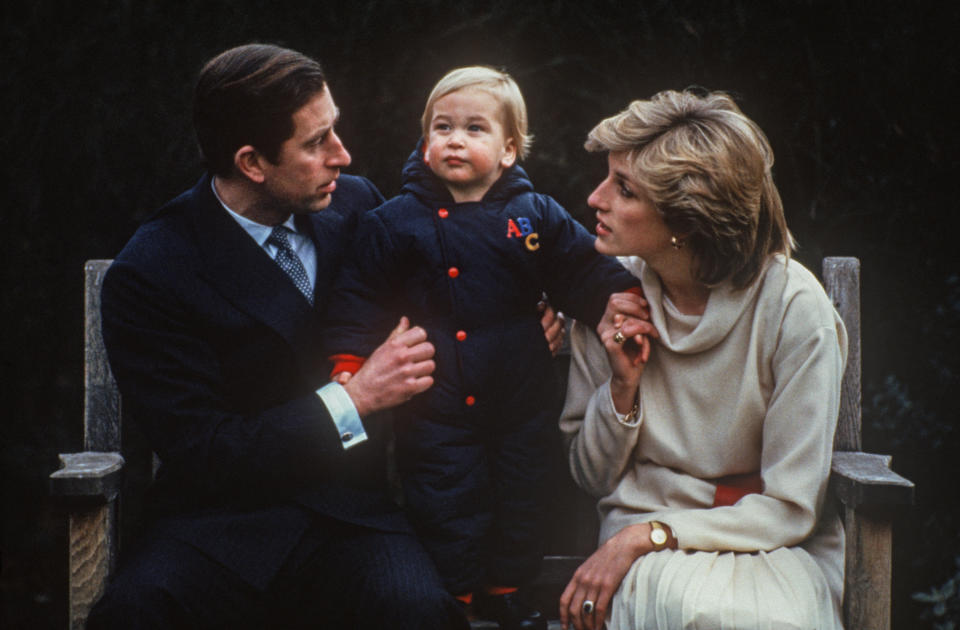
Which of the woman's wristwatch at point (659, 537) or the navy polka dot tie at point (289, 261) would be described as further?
the navy polka dot tie at point (289, 261)

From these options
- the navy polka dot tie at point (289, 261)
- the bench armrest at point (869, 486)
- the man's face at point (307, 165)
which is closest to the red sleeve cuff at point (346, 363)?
the navy polka dot tie at point (289, 261)

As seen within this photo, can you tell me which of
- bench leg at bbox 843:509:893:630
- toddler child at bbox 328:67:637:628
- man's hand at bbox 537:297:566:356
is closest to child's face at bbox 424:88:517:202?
toddler child at bbox 328:67:637:628

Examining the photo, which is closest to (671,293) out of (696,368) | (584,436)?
(696,368)

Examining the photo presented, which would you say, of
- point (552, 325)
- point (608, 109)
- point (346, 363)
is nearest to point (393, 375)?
point (346, 363)

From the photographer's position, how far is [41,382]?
373 centimetres

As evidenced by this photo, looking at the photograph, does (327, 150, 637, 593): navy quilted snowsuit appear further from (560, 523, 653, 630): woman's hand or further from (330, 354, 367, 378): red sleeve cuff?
(560, 523, 653, 630): woman's hand

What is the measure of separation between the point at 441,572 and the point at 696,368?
0.91 meters

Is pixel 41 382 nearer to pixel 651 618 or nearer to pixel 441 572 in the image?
pixel 441 572

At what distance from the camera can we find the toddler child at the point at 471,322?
2662 millimetres

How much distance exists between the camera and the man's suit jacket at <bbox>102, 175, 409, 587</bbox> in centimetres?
254

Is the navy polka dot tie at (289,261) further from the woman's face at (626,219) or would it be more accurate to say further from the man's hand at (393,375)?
the woman's face at (626,219)

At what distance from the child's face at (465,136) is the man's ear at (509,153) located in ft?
0.18

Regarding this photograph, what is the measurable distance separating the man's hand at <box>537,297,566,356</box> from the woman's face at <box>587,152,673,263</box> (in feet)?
0.98

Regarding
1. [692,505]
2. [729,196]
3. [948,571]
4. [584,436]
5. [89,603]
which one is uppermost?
[729,196]
